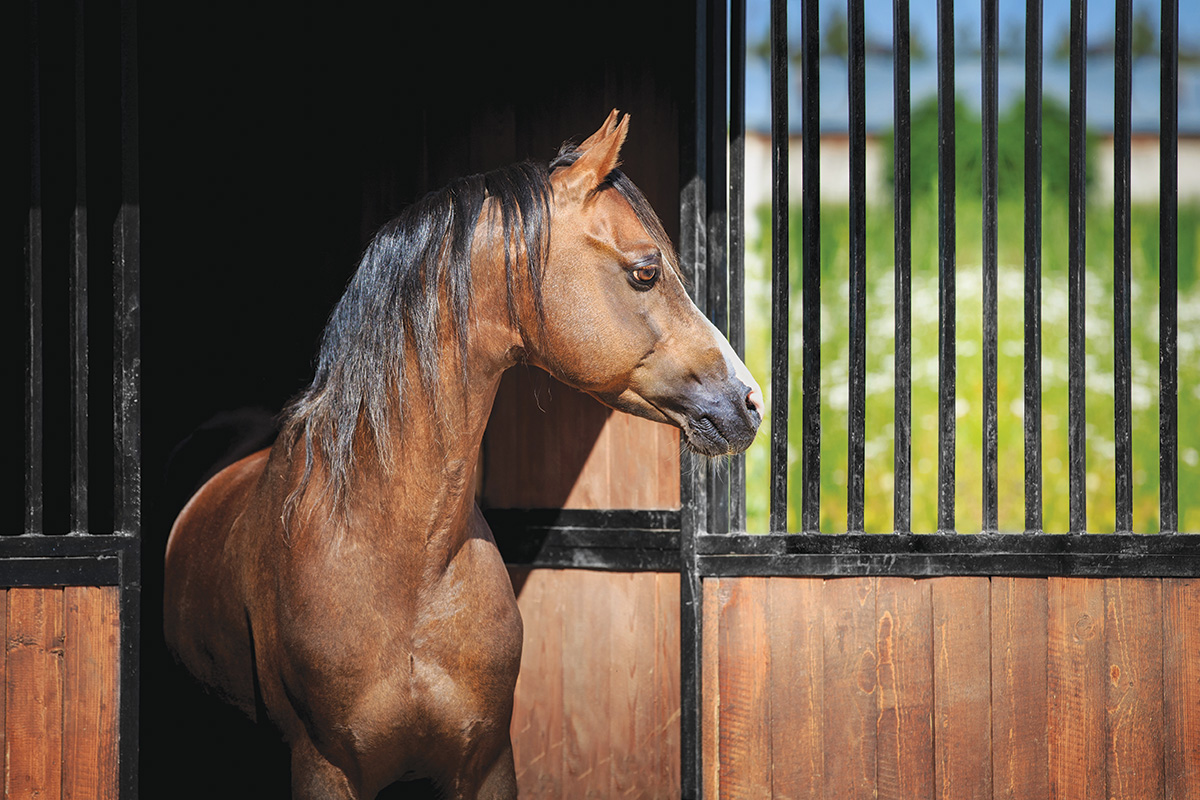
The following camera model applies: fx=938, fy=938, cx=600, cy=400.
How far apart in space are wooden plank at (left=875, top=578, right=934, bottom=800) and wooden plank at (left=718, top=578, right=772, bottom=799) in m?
0.29

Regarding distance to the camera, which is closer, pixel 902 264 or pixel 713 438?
pixel 713 438

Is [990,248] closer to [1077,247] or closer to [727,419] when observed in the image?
[1077,247]

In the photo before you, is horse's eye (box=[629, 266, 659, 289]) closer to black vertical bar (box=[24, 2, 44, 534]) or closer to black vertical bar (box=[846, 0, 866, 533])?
black vertical bar (box=[846, 0, 866, 533])

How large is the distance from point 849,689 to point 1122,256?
131 centimetres

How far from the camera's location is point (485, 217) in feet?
6.76

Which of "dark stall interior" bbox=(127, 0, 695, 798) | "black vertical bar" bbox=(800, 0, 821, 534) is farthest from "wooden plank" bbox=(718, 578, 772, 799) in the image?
"dark stall interior" bbox=(127, 0, 695, 798)

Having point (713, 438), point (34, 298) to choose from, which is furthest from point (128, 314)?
point (713, 438)

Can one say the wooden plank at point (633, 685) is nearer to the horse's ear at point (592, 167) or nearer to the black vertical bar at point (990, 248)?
the black vertical bar at point (990, 248)

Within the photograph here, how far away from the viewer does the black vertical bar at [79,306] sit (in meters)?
2.21

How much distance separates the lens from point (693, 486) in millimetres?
2420

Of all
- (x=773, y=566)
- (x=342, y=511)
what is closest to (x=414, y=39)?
(x=342, y=511)

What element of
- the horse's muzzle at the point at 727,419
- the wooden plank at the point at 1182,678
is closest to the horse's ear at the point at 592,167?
the horse's muzzle at the point at 727,419

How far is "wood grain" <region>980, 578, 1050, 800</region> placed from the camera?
234 cm

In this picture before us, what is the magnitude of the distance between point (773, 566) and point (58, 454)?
251cm
